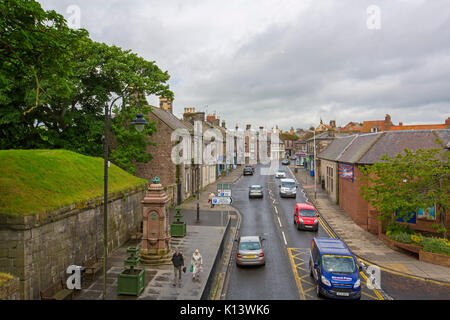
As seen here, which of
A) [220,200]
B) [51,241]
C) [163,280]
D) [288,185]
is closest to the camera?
[51,241]

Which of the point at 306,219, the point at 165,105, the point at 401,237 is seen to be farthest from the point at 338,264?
the point at 165,105

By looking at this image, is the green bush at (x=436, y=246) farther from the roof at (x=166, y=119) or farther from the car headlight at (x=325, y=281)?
the roof at (x=166, y=119)

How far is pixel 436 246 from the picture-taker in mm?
17578

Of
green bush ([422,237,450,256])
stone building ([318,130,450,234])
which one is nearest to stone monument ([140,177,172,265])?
stone building ([318,130,450,234])

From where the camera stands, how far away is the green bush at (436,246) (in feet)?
56.9

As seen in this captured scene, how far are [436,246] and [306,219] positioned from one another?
8341 mm

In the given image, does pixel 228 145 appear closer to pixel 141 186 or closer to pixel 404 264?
pixel 141 186

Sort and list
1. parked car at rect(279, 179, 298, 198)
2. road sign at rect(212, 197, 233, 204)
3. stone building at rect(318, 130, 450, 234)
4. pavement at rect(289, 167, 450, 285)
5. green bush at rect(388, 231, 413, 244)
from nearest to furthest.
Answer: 1. pavement at rect(289, 167, 450, 285)
2. green bush at rect(388, 231, 413, 244)
3. road sign at rect(212, 197, 233, 204)
4. stone building at rect(318, 130, 450, 234)
5. parked car at rect(279, 179, 298, 198)

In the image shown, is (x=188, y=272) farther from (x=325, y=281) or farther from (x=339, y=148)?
(x=339, y=148)

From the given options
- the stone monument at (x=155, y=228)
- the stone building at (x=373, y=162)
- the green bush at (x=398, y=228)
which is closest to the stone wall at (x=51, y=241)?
the stone monument at (x=155, y=228)

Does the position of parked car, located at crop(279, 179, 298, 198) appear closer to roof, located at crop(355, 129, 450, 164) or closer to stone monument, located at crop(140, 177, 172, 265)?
roof, located at crop(355, 129, 450, 164)

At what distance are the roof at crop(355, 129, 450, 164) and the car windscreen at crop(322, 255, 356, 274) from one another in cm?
1239

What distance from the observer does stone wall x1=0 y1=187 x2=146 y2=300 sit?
423 inches

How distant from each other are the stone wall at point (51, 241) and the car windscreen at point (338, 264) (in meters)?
11.0
